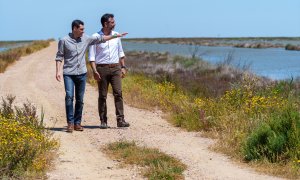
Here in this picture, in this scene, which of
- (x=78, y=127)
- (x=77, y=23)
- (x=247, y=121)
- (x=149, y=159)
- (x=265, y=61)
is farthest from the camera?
(x=265, y=61)

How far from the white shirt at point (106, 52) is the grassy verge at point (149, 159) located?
2.04 meters

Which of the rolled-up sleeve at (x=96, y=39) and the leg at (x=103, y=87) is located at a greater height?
the rolled-up sleeve at (x=96, y=39)

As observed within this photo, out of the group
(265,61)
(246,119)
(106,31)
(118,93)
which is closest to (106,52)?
(106,31)

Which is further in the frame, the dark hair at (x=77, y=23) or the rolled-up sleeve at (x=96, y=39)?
the rolled-up sleeve at (x=96, y=39)

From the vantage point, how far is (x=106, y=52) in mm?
11062

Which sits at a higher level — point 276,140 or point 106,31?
point 106,31

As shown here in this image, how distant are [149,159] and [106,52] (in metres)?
3.29

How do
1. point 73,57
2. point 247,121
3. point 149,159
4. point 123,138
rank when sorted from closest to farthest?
point 149,159, point 247,121, point 123,138, point 73,57

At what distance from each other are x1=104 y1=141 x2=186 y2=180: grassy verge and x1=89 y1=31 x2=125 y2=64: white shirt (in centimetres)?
204

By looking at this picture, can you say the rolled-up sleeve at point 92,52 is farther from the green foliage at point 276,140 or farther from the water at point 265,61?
the water at point 265,61

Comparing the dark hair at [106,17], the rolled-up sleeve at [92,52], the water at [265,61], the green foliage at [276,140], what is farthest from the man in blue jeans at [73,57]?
the water at [265,61]

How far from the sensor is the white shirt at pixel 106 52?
10992 mm

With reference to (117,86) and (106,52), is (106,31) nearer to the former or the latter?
(106,52)

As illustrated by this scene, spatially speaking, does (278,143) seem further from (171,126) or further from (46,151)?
(171,126)
